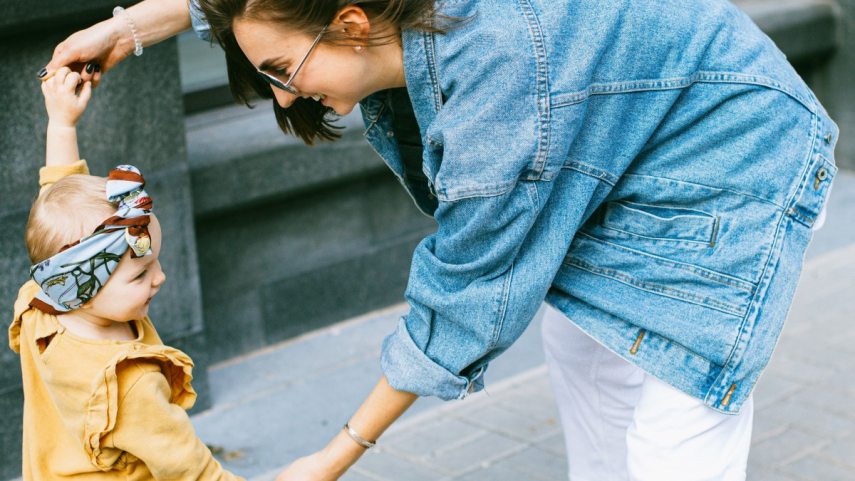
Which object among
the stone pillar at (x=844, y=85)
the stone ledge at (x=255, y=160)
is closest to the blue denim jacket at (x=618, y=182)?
the stone ledge at (x=255, y=160)

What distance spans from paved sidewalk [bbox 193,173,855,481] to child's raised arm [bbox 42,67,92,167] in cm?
149

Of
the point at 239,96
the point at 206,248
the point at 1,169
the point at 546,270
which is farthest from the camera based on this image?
the point at 206,248

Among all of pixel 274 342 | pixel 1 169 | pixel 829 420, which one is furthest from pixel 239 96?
pixel 829 420

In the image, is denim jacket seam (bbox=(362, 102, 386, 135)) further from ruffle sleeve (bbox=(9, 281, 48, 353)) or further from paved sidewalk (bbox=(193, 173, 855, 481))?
paved sidewalk (bbox=(193, 173, 855, 481))

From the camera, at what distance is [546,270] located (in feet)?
7.50

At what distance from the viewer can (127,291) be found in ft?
7.90

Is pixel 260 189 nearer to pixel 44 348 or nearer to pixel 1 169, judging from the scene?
pixel 1 169

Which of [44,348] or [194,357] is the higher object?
[44,348]

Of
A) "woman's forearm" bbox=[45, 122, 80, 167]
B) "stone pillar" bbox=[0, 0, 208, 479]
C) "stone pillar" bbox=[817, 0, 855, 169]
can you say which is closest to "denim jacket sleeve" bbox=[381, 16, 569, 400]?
"woman's forearm" bbox=[45, 122, 80, 167]

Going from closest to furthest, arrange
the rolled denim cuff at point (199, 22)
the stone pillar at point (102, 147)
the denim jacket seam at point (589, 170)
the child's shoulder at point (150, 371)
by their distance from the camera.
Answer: the denim jacket seam at point (589, 170) → the child's shoulder at point (150, 371) → the rolled denim cuff at point (199, 22) → the stone pillar at point (102, 147)

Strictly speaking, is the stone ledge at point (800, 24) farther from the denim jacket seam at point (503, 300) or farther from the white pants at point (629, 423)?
the denim jacket seam at point (503, 300)

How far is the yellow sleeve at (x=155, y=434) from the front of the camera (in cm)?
235

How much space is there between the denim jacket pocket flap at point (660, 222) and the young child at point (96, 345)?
0.94 m

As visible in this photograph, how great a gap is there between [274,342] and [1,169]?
1482mm
